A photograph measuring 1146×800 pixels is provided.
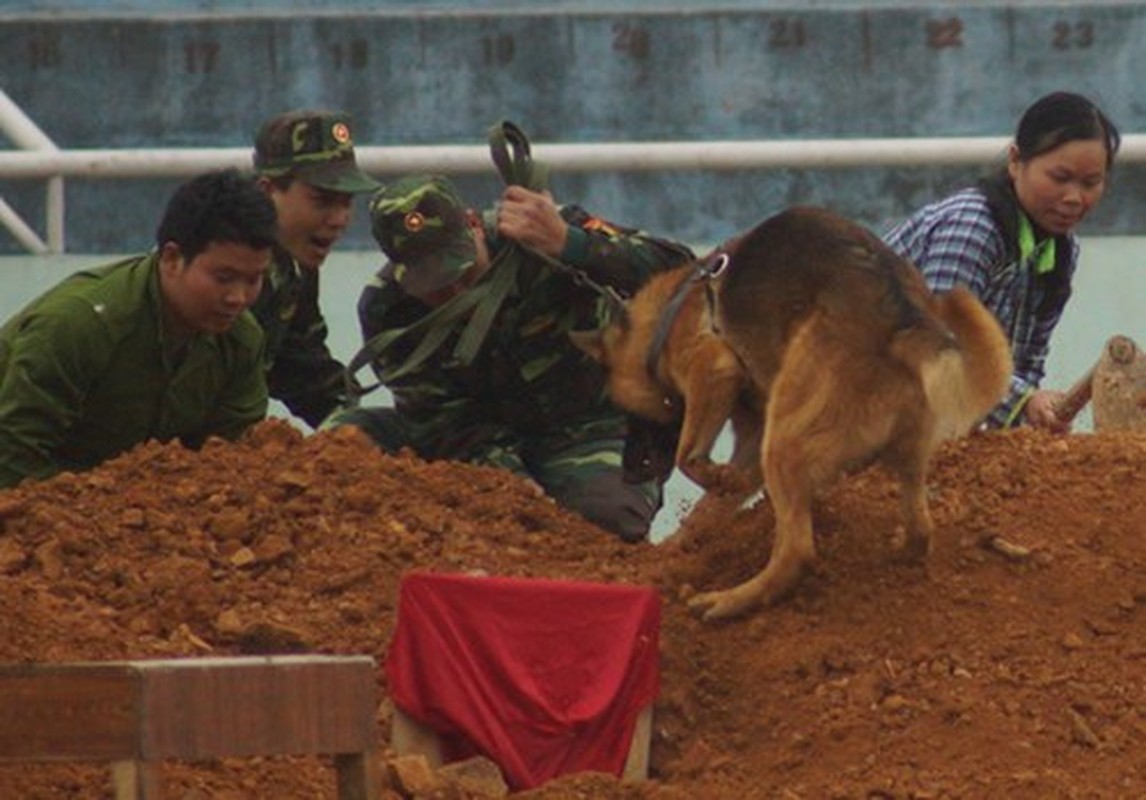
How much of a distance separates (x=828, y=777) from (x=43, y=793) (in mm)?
1606

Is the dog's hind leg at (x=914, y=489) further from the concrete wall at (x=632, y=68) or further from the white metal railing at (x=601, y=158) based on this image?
the concrete wall at (x=632, y=68)

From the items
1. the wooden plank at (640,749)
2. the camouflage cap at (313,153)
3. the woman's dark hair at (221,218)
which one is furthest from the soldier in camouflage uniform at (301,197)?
the wooden plank at (640,749)

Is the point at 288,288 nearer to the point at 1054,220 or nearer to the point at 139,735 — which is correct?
the point at 1054,220

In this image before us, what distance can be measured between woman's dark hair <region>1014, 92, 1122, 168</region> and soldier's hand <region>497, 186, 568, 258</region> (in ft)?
3.93

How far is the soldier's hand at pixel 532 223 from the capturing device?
8.46m

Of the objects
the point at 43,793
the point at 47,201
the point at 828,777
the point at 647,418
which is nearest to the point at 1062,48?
the point at 47,201

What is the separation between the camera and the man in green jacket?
7996 mm

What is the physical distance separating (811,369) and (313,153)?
6.89 ft

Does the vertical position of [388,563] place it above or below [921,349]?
below

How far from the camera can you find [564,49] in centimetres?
1236

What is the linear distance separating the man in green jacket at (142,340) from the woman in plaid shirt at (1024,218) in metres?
1.71

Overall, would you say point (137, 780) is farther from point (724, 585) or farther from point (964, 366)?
point (964, 366)

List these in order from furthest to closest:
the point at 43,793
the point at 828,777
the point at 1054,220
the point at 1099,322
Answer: the point at 1099,322, the point at 1054,220, the point at 828,777, the point at 43,793

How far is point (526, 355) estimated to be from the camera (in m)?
8.77
